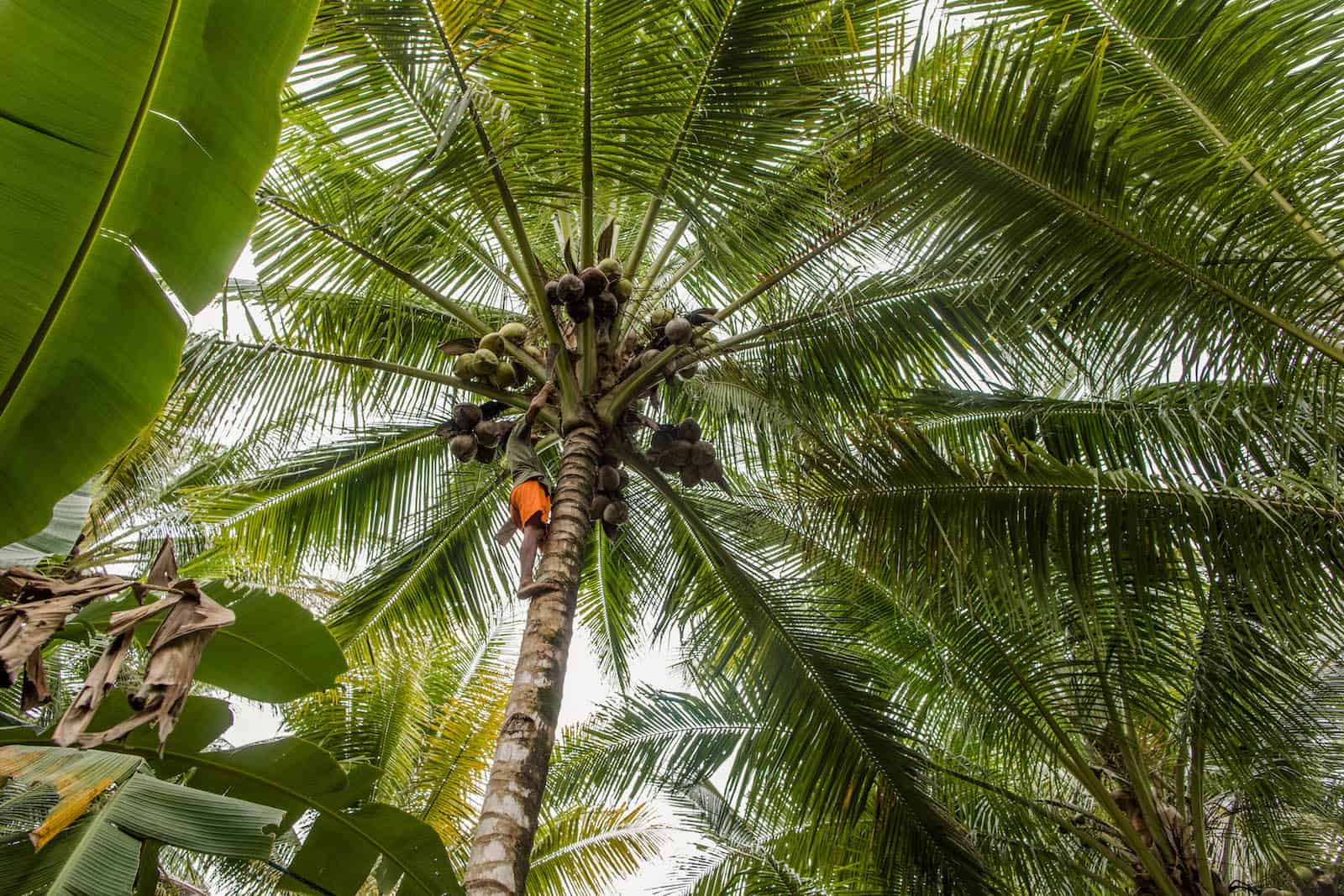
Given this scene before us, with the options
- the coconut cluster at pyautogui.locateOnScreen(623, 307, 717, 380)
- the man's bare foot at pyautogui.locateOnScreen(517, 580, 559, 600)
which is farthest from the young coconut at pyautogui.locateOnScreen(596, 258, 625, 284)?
the man's bare foot at pyautogui.locateOnScreen(517, 580, 559, 600)

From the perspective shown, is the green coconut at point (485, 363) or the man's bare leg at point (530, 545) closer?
the man's bare leg at point (530, 545)

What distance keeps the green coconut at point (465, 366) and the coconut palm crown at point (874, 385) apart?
0.07 ft

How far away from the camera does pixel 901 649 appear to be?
19.8 ft

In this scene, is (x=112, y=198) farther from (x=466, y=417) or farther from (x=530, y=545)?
(x=466, y=417)

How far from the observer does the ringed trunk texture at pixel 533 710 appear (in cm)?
277

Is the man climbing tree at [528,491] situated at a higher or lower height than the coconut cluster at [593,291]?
lower

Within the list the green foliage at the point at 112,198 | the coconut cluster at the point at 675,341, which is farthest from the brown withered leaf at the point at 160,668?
the coconut cluster at the point at 675,341

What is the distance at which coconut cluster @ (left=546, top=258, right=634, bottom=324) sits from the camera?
441 cm

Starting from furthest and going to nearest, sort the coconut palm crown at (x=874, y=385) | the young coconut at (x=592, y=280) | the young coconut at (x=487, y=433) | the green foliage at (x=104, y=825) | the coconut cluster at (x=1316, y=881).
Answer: the coconut cluster at (x=1316, y=881), the young coconut at (x=487, y=433), the young coconut at (x=592, y=280), the coconut palm crown at (x=874, y=385), the green foliage at (x=104, y=825)

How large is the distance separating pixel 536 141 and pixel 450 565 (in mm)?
3503

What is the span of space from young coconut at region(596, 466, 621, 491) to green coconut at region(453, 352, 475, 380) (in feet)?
2.85

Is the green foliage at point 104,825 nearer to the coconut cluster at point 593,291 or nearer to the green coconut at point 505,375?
the coconut cluster at point 593,291

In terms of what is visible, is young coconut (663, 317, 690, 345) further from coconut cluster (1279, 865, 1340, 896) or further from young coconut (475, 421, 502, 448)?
coconut cluster (1279, 865, 1340, 896)

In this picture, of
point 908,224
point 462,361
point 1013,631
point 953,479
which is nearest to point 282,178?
point 462,361
